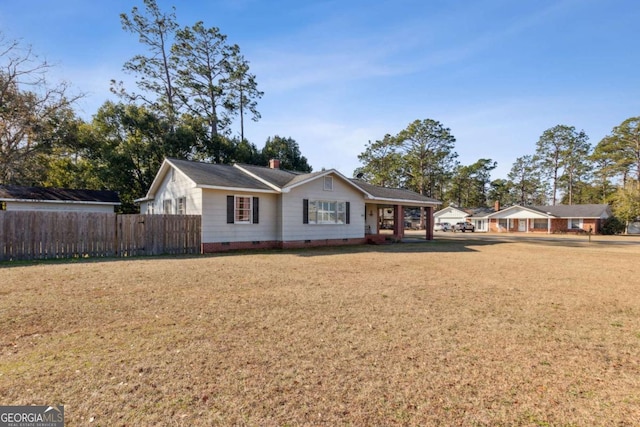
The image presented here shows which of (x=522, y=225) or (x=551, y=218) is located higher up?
(x=551, y=218)

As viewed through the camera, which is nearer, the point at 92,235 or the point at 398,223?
the point at 92,235

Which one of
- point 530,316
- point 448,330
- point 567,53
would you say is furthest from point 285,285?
point 567,53

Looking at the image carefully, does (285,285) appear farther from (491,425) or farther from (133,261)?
(133,261)

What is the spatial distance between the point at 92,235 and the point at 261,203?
7.03 meters

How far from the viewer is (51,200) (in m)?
19.6

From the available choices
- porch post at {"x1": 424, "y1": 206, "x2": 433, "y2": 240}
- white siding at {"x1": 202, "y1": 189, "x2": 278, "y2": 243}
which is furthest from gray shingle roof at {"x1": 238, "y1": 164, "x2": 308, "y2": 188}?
porch post at {"x1": 424, "y1": 206, "x2": 433, "y2": 240}

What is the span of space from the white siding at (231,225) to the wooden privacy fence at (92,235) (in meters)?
0.53

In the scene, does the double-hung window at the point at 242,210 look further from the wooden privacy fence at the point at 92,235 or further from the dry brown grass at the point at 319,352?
the dry brown grass at the point at 319,352

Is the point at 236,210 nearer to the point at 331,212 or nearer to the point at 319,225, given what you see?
the point at 319,225

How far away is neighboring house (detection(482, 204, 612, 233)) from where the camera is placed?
138ft

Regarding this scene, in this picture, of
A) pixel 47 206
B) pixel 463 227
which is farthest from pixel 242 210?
pixel 463 227

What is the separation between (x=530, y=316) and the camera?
565 cm

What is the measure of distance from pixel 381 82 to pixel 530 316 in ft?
44.6

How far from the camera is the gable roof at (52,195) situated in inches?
746
